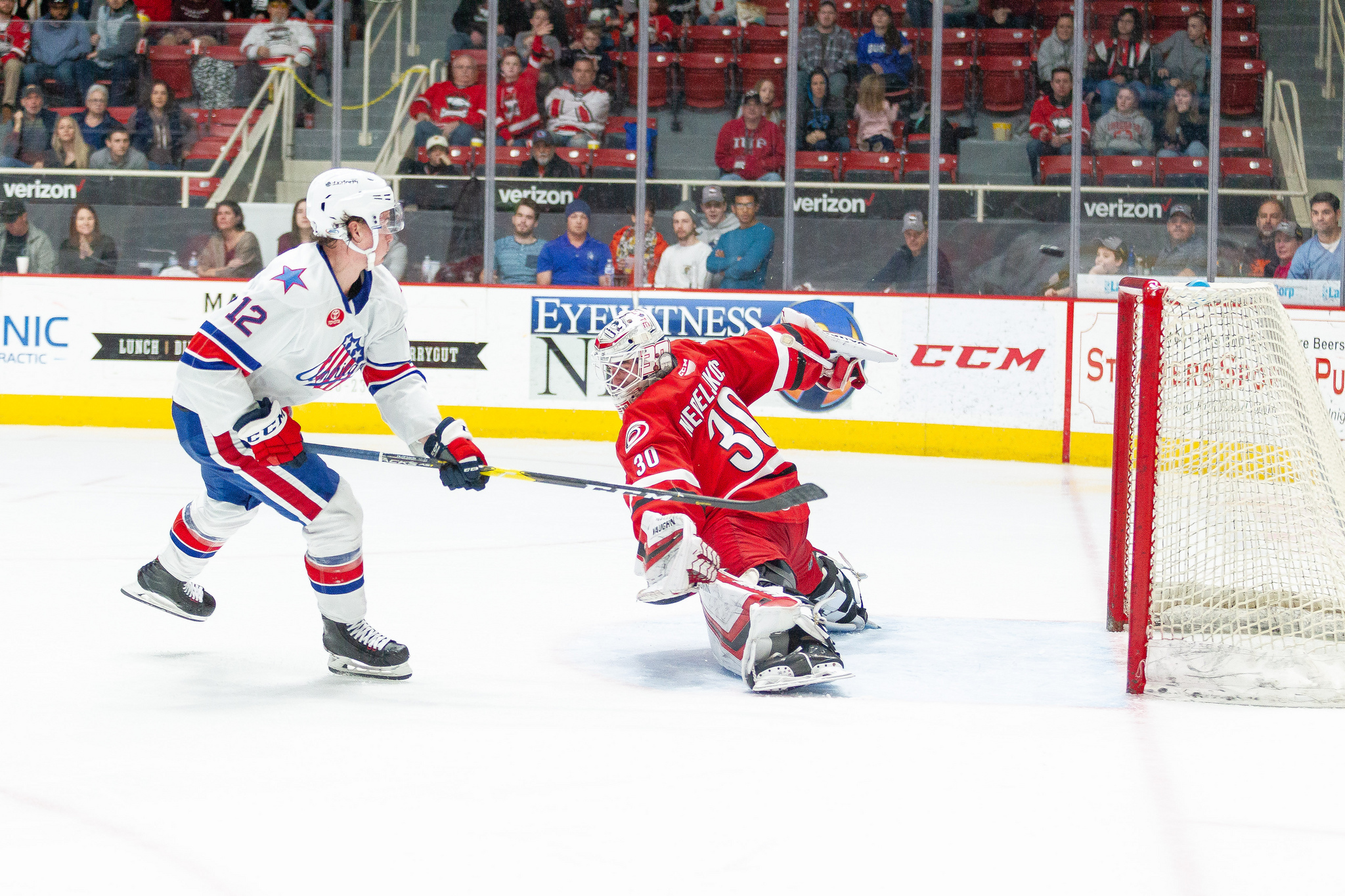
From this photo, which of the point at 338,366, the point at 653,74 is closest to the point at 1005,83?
the point at 653,74

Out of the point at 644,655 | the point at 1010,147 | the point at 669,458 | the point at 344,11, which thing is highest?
the point at 344,11

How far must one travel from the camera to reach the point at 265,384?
11.2 ft

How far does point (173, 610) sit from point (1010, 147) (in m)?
5.75

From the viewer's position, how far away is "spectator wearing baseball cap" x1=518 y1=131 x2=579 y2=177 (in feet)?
28.7

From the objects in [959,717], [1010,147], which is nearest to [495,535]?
[959,717]

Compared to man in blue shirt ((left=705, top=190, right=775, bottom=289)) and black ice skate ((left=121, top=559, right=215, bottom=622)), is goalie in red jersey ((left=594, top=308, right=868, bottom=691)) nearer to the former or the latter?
black ice skate ((left=121, top=559, right=215, bottom=622))

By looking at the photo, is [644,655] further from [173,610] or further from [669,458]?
[173,610]

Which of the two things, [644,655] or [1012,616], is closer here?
[644,655]

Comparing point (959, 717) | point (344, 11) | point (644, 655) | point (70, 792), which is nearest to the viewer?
point (70, 792)

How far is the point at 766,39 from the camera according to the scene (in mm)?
8602

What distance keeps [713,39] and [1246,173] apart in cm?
308

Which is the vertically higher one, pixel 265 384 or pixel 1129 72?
pixel 1129 72

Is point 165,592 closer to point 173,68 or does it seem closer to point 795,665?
point 795,665

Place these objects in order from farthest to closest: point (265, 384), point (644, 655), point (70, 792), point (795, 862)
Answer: point (644, 655), point (265, 384), point (70, 792), point (795, 862)
